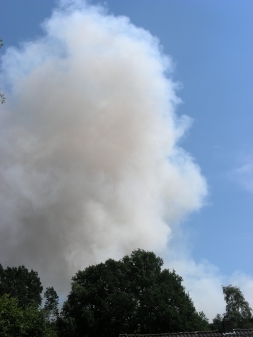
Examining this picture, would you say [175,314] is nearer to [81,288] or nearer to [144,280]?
[144,280]

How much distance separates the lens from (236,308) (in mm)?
78000

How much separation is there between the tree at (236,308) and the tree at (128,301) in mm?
18751

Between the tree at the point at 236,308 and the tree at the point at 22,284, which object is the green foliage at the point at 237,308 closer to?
the tree at the point at 236,308

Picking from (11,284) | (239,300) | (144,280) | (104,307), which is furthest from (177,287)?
(11,284)

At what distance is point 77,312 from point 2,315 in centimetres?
2974

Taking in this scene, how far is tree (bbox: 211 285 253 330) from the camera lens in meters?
74.5

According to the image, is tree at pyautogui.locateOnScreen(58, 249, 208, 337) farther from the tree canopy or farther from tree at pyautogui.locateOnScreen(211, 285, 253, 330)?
tree at pyautogui.locateOnScreen(211, 285, 253, 330)

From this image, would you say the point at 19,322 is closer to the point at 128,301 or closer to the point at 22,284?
the point at 128,301

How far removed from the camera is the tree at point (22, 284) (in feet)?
242

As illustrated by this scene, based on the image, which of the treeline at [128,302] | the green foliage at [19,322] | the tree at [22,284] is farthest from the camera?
the tree at [22,284]

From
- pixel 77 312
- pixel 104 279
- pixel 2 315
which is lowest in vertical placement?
pixel 2 315

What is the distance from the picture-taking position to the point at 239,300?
258 ft

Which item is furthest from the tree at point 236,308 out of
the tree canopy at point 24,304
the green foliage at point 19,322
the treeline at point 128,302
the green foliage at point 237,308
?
the green foliage at point 19,322

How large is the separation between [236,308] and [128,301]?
34.8m
